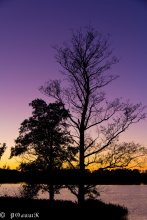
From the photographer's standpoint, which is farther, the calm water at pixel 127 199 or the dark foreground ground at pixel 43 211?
the calm water at pixel 127 199

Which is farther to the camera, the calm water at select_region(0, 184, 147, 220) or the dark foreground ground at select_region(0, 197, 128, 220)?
the calm water at select_region(0, 184, 147, 220)

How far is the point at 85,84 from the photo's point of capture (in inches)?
932

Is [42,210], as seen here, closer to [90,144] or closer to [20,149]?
[90,144]

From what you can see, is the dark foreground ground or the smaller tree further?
the smaller tree

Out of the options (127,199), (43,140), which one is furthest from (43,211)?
(127,199)

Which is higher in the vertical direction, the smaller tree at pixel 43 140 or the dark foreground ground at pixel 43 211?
the smaller tree at pixel 43 140

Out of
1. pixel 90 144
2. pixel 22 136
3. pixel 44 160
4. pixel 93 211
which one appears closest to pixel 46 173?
pixel 44 160

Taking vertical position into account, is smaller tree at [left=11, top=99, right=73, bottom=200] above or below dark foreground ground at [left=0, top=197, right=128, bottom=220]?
above

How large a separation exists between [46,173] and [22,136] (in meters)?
4.34

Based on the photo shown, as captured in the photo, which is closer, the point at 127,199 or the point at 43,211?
the point at 43,211

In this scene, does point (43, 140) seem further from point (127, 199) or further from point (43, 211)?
point (127, 199)

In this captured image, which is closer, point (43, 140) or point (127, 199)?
point (43, 140)

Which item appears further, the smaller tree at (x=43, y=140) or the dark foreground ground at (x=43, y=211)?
the smaller tree at (x=43, y=140)

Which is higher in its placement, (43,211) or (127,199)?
(127,199)
